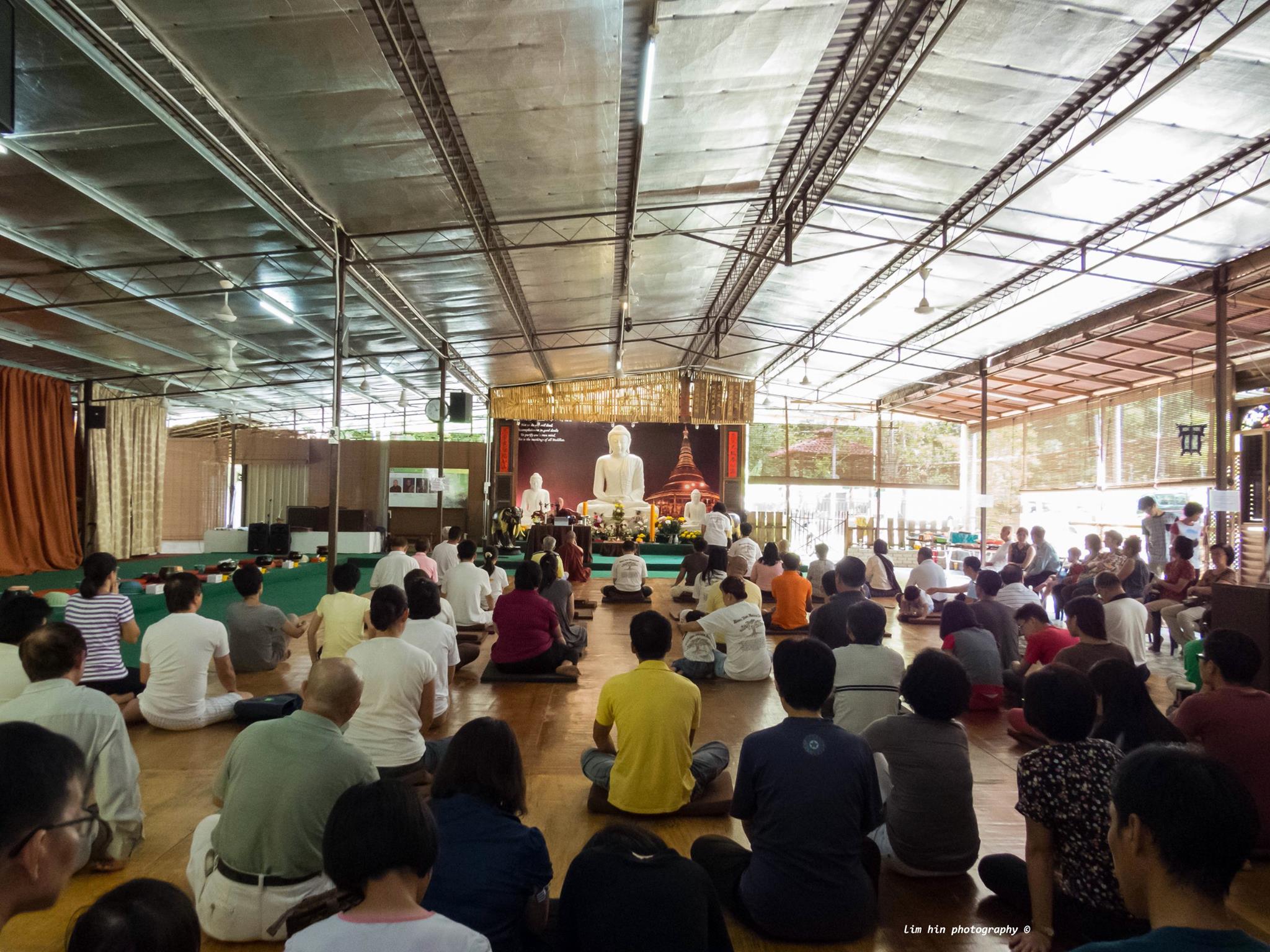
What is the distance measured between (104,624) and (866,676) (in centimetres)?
398

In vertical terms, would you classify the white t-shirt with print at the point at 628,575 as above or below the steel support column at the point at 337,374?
below

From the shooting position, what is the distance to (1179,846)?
4.18 feet

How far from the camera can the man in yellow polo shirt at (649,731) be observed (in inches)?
125

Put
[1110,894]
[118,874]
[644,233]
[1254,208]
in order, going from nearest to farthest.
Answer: [1110,894], [118,874], [1254,208], [644,233]

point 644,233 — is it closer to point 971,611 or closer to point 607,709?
point 971,611

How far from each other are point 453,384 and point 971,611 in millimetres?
14368

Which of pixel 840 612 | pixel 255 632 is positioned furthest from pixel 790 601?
pixel 255 632

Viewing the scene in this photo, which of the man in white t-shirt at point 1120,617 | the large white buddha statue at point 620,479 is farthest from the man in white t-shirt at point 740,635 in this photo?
the large white buddha statue at point 620,479

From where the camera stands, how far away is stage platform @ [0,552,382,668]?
7.95 metres

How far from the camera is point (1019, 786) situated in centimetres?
226

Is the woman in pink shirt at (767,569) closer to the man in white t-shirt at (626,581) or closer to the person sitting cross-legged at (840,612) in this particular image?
the man in white t-shirt at (626,581)

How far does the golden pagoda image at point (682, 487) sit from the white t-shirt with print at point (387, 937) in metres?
17.5

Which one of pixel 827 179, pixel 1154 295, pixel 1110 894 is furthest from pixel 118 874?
pixel 1154 295

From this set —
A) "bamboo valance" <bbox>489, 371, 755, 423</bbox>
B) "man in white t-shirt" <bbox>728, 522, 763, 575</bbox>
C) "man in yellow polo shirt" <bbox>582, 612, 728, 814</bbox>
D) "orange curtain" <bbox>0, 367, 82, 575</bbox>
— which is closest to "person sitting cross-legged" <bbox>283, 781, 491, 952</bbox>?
"man in yellow polo shirt" <bbox>582, 612, 728, 814</bbox>
